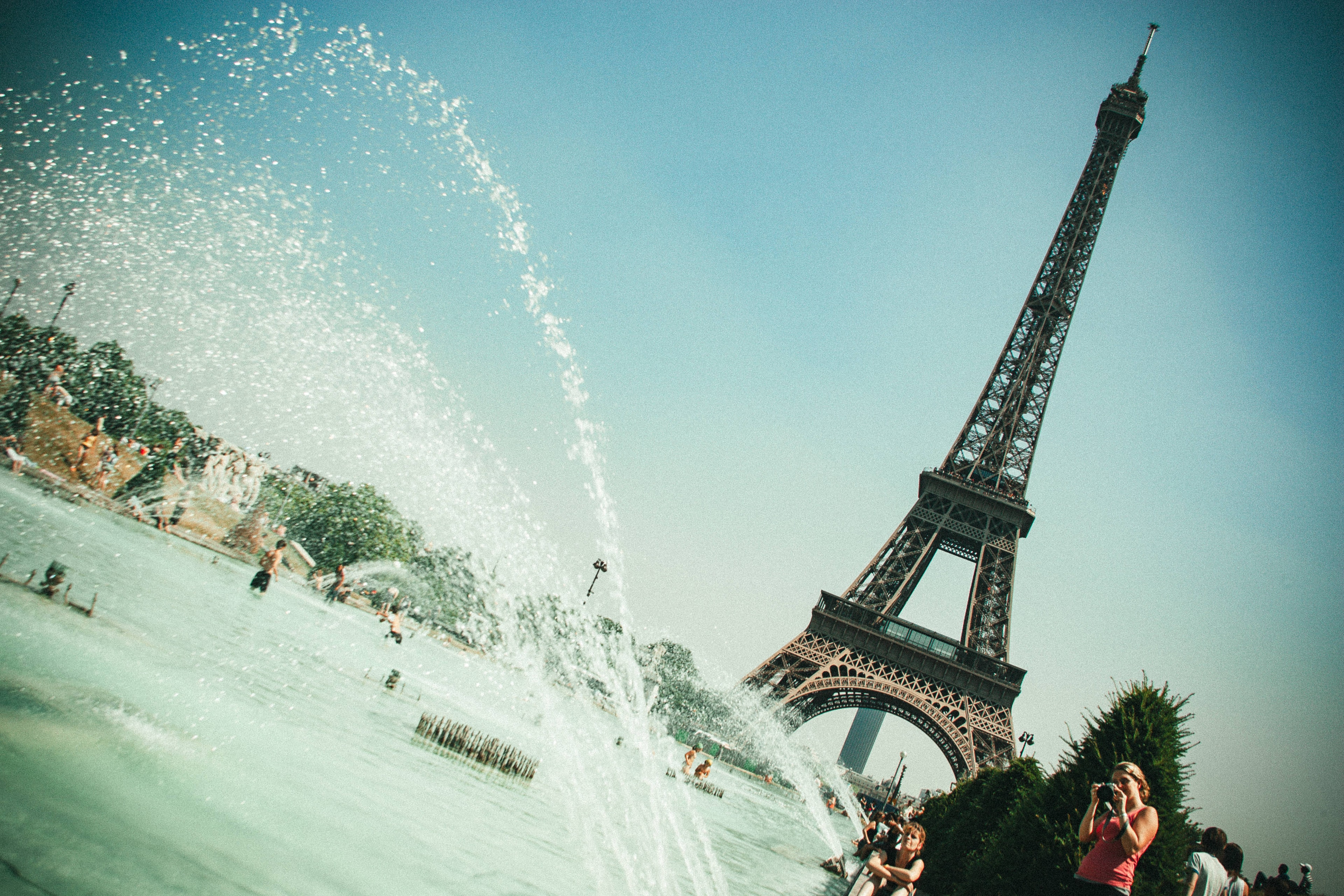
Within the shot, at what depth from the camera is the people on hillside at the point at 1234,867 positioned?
6.98 metres

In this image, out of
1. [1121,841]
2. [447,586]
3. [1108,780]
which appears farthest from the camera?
[447,586]

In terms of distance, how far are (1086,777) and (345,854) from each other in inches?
358

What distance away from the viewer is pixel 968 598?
4162 cm

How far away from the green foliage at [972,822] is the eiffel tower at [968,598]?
1350 cm

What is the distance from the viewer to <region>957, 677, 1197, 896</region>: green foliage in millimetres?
8094

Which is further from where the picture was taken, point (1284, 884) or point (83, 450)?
point (83, 450)

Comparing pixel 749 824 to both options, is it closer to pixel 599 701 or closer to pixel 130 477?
pixel 130 477

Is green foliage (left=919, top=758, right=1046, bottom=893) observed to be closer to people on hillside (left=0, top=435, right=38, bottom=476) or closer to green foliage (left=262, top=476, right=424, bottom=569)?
people on hillside (left=0, top=435, right=38, bottom=476)

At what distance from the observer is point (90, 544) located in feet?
55.9

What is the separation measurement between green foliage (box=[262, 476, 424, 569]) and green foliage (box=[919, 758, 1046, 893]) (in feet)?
179

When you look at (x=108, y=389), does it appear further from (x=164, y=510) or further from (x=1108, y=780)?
(x=1108, y=780)

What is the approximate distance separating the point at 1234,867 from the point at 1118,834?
354 centimetres

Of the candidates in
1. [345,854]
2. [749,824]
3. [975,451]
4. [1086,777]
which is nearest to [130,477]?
[749,824]

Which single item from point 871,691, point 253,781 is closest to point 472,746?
point 253,781
